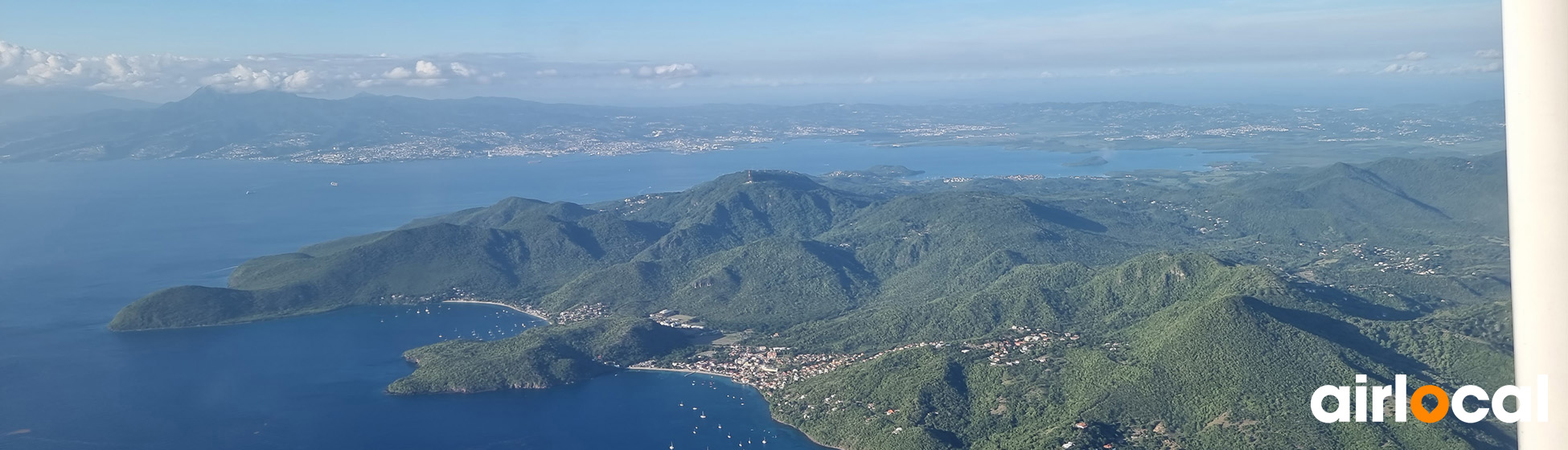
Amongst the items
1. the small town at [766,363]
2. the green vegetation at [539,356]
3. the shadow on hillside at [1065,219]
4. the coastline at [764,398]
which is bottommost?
the coastline at [764,398]

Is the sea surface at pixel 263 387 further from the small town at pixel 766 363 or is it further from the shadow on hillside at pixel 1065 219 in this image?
the shadow on hillside at pixel 1065 219

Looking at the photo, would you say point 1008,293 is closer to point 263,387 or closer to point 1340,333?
point 1340,333

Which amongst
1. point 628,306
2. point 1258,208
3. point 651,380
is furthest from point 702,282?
point 1258,208

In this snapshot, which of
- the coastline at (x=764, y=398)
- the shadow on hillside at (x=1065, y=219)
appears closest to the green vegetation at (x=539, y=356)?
the coastline at (x=764, y=398)

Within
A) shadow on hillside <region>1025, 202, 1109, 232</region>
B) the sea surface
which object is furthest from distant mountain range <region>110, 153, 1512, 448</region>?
the sea surface

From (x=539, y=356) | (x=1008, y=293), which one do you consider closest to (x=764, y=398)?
(x=539, y=356)

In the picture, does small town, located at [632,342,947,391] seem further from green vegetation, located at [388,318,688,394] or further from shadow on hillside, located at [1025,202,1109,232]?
shadow on hillside, located at [1025,202,1109,232]
